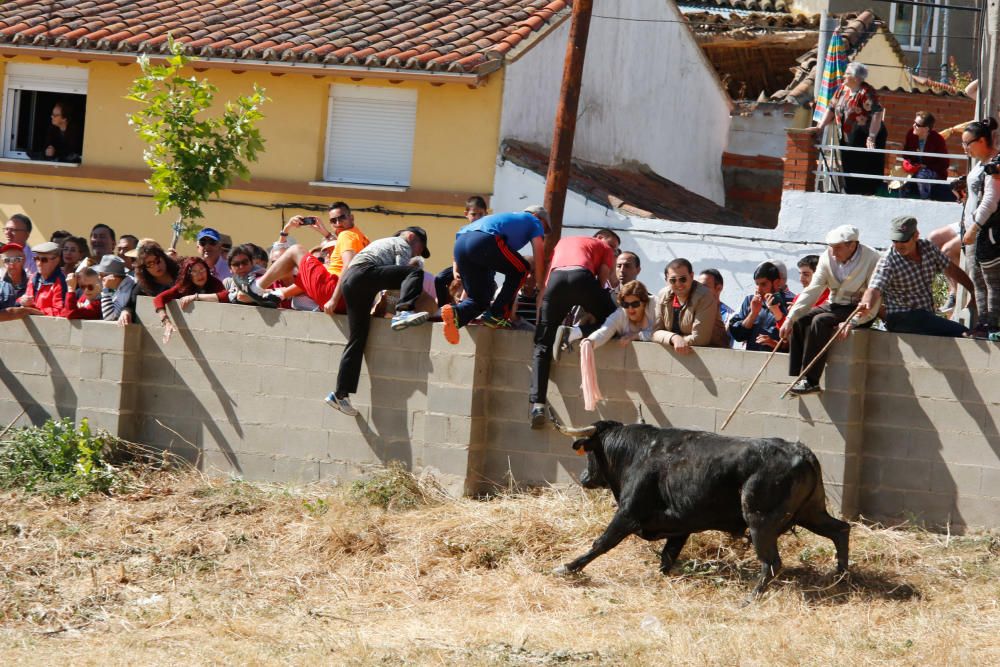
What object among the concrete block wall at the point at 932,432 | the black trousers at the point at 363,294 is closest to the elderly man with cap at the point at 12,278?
the black trousers at the point at 363,294

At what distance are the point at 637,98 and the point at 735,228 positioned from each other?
15.6ft

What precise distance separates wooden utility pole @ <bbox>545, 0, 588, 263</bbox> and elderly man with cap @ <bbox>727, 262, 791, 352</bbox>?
3.67 metres

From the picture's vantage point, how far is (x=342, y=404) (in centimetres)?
1120

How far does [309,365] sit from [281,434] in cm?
63

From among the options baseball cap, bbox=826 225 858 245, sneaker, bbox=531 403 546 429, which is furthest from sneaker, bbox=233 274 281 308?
baseball cap, bbox=826 225 858 245

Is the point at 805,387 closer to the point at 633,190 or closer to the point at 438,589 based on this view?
the point at 438,589

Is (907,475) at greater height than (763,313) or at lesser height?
lesser

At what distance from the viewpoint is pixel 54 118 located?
19125 mm

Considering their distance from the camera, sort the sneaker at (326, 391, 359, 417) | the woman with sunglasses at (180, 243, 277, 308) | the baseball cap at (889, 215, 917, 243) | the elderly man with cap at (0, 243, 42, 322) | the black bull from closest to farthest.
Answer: the black bull, the baseball cap at (889, 215, 917, 243), the sneaker at (326, 391, 359, 417), the woman with sunglasses at (180, 243, 277, 308), the elderly man with cap at (0, 243, 42, 322)

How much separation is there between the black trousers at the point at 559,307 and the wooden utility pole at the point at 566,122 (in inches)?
152

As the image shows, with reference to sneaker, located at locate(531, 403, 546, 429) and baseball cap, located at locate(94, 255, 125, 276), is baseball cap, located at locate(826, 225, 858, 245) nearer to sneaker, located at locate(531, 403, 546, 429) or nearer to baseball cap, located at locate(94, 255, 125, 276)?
sneaker, located at locate(531, 403, 546, 429)

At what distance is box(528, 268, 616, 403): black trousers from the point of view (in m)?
10.3

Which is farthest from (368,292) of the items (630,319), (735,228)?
(735,228)

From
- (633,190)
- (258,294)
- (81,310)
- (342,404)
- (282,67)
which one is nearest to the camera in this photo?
(342,404)
